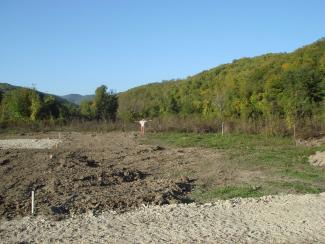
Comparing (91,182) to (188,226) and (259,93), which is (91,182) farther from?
(259,93)

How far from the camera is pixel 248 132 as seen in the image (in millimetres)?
27469

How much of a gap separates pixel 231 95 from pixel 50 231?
31913mm

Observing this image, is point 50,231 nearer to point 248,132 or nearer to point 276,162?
point 276,162

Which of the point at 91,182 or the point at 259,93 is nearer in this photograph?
the point at 91,182

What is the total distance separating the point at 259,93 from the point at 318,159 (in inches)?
817

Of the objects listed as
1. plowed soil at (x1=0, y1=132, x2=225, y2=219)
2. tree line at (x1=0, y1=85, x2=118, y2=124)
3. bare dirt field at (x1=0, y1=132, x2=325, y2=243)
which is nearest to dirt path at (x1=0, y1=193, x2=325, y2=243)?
bare dirt field at (x1=0, y1=132, x2=325, y2=243)

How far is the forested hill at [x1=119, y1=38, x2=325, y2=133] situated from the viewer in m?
29.3

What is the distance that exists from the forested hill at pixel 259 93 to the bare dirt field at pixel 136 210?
15.2 m

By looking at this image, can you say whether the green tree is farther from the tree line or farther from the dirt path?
the dirt path

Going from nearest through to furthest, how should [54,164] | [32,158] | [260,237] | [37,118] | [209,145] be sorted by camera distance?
[260,237] → [54,164] → [32,158] → [209,145] → [37,118]

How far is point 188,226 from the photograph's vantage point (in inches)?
297

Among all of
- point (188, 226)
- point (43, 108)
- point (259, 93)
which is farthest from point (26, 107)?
point (188, 226)

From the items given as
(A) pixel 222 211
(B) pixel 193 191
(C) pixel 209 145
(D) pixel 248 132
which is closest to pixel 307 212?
(A) pixel 222 211

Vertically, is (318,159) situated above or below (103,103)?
below
